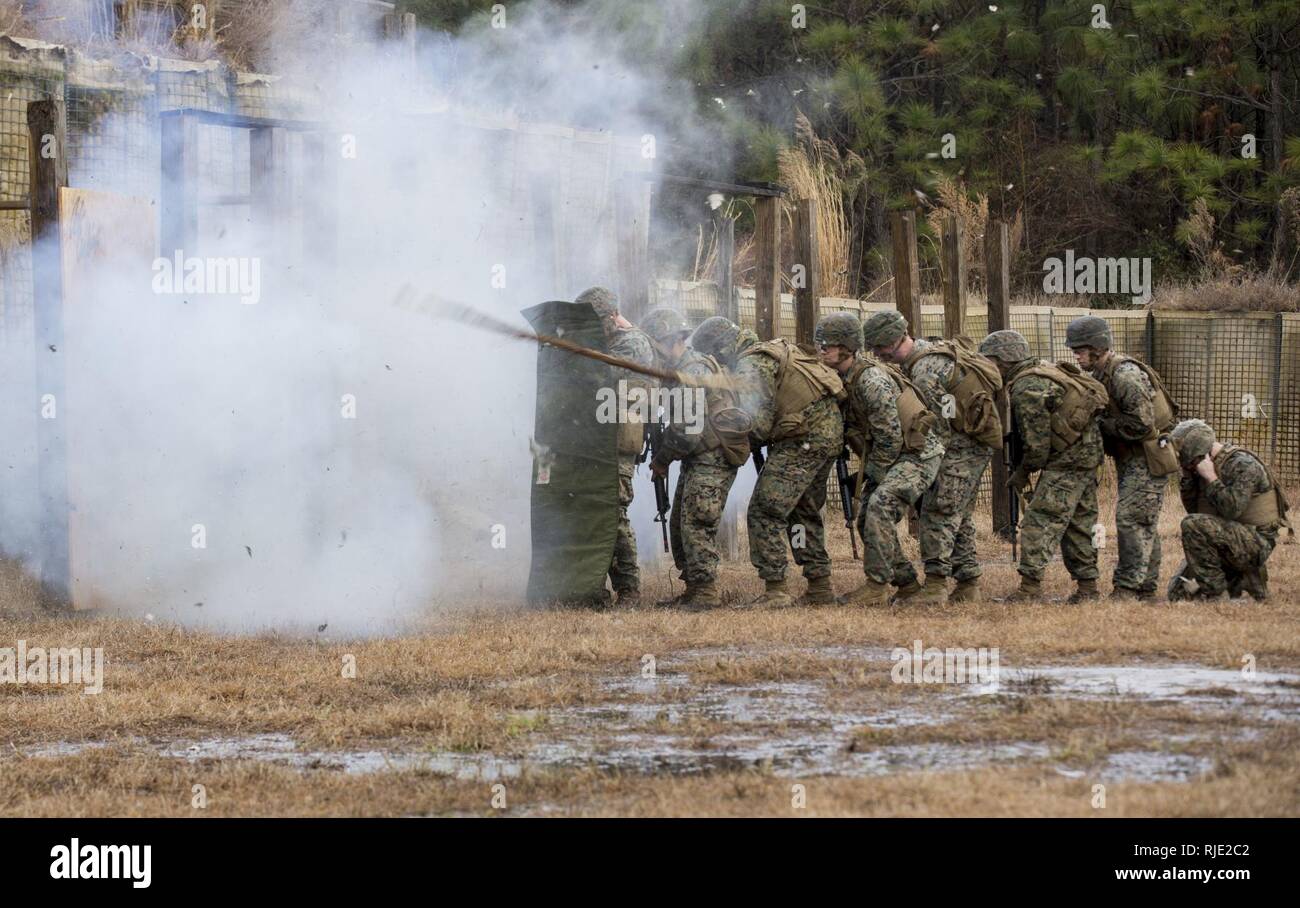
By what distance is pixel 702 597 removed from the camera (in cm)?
1041

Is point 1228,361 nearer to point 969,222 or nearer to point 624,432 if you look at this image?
point 969,222

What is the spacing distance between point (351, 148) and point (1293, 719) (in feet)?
24.0

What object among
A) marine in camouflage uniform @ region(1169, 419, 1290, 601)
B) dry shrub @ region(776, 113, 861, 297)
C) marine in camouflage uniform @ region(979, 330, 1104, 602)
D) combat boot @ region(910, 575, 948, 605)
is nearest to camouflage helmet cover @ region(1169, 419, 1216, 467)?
marine in camouflage uniform @ region(1169, 419, 1290, 601)

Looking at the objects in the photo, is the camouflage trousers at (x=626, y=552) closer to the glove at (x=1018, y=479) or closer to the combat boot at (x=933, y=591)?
the combat boot at (x=933, y=591)

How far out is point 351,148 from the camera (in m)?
11.4

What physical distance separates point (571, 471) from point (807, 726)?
382cm

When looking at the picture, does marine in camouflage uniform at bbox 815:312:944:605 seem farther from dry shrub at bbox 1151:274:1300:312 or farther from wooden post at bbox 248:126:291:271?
dry shrub at bbox 1151:274:1300:312

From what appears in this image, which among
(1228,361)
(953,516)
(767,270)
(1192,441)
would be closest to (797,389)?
(953,516)

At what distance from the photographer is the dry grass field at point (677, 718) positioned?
5555mm

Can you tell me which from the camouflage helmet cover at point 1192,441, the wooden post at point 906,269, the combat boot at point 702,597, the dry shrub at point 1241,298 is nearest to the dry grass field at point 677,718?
the combat boot at point 702,597

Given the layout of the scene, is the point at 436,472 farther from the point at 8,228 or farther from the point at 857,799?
the point at 857,799

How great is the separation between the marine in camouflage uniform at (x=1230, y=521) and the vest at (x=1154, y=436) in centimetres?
15

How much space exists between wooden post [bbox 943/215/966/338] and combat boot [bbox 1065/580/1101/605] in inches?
151

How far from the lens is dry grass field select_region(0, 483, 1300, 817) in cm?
555
